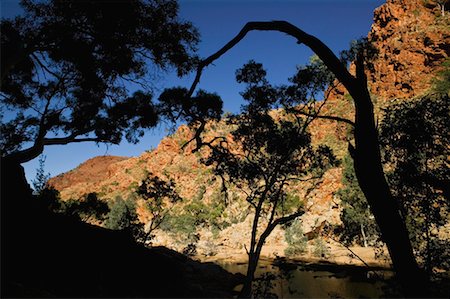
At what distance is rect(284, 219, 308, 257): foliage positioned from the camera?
29.4m

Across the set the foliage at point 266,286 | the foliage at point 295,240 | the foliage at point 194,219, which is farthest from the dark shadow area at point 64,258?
the foliage at point 194,219

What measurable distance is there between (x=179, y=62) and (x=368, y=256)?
22730mm

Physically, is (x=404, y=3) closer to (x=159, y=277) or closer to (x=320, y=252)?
(x=320, y=252)

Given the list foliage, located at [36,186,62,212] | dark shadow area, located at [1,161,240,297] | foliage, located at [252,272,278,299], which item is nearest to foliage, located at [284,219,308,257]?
foliage, located at [252,272,278,299]

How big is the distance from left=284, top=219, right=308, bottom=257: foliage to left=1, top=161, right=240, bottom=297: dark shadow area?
19.8 meters

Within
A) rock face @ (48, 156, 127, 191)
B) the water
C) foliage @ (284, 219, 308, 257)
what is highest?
rock face @ (48, 156, 127, 191)

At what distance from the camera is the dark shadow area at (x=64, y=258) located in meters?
6.44

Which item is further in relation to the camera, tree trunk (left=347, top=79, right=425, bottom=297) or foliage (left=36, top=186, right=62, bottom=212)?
foliage (left=36, top=186, right=62, bottom=212)

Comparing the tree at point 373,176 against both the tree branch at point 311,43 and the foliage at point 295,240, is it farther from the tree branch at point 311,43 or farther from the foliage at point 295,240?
the foliage at point 295,240

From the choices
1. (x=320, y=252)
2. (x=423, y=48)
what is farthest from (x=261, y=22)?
(x=423, y=48)

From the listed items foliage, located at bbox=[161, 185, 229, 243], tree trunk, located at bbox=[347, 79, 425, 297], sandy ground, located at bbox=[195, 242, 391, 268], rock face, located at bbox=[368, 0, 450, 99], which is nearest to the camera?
tree trunk, located at bbox=[347, 79, 425, 297]

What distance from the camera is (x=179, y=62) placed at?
32.8ft

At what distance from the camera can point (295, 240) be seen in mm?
32125

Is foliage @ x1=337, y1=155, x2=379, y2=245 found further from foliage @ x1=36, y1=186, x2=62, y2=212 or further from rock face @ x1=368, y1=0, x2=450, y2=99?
rock face @ x1=368, y1=0, x2=450, y2=99
